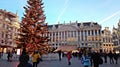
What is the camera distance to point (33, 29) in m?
31.9

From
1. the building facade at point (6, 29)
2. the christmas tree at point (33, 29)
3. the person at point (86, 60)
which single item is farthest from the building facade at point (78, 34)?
the person at point (86, 60)

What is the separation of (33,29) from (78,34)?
231ft

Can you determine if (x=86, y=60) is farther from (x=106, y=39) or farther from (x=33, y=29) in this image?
(x=106, y=39)

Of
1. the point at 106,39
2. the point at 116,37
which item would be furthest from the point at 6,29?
the point at 106,39

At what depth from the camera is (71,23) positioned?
10469 cm

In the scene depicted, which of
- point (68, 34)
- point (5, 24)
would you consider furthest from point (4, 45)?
point (68, 34)

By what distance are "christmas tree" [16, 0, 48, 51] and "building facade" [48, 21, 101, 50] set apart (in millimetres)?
65165

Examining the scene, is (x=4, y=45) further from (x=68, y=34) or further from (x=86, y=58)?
(x=86, y=58)

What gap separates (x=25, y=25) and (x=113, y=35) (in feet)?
230

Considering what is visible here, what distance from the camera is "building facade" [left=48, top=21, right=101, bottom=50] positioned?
96.0 m

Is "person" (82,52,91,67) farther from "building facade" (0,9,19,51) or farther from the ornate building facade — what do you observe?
the ornate building facade

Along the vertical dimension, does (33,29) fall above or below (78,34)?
below

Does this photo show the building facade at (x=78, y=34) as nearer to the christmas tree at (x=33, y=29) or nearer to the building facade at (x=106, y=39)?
the building facade at (x=106, y=39)

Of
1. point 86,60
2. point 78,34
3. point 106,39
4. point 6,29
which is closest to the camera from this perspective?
point 86,60
